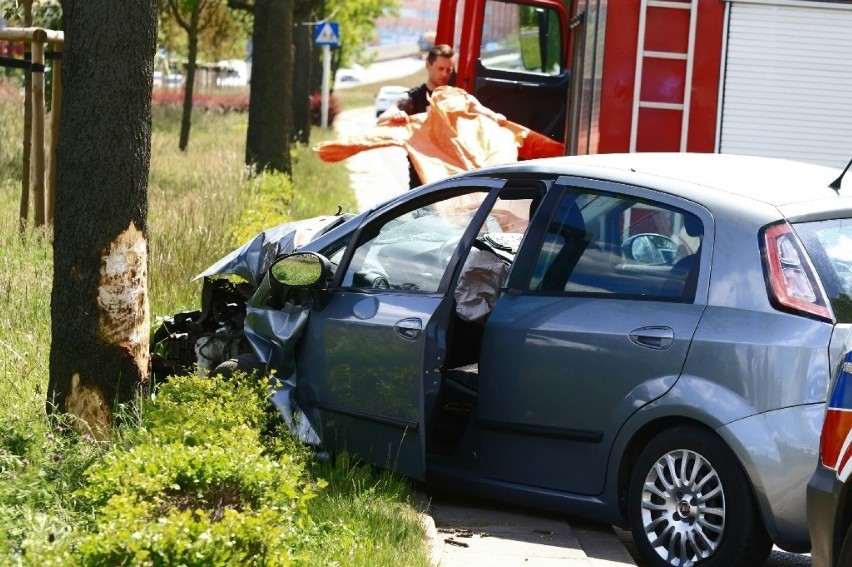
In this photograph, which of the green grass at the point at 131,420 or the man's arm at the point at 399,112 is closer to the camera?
the green grass at the point at 131,420

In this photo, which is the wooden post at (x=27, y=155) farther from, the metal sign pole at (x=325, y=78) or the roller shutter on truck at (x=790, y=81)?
the metal sign pole at (x=325, y=78)

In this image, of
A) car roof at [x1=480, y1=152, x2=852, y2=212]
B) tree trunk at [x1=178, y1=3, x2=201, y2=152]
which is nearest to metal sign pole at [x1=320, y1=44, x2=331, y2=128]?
tree trunk at [x1=178, y1=3, x2=201, y2=152]

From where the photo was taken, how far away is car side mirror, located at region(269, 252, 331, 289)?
6.61m

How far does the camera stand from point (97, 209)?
19.7 ft

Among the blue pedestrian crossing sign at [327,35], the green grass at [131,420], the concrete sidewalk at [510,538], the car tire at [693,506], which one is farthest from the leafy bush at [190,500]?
the blue pedestrian crossing sign at [327,35]

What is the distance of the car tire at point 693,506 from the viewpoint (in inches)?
208

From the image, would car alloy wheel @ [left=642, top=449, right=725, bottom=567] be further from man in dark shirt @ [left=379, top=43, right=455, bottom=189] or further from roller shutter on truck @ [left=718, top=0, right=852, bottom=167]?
man in dark shirt @ [left=379, top=43, right=455, bottom=189]

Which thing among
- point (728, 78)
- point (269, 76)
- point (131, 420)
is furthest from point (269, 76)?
point (131, 420)

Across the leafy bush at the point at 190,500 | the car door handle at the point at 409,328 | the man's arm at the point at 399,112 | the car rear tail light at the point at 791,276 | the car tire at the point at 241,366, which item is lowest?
the car tire at the point at 241,366

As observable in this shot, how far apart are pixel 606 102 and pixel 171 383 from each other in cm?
549

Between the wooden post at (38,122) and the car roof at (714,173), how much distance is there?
5.74 meters

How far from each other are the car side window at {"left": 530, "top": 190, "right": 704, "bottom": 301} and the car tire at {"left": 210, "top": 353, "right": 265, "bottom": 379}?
1518 mm

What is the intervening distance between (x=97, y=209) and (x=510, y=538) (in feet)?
7.30

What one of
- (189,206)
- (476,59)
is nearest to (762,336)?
(189,206)
